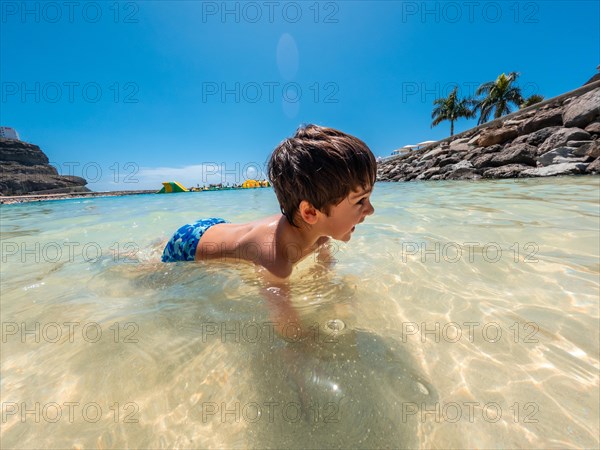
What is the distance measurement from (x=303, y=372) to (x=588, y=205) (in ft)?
16.3

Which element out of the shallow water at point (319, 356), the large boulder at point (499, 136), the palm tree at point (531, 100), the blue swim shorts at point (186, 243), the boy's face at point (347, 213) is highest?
the palm tree at point (531, 100)

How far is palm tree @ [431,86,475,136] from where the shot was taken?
34.8 meters

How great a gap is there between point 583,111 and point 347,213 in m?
14.0

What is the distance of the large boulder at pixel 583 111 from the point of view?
10.1m

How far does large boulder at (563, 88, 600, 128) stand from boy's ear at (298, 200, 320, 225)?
14003mm

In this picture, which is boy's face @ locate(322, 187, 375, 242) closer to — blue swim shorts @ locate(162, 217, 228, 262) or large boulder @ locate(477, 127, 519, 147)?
blue swim shorts @ locate(162, 217, 228, 262)

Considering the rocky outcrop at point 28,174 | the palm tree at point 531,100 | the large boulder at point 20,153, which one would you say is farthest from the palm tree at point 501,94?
the large boulder at point 20,153

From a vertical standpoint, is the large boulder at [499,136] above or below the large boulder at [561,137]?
above

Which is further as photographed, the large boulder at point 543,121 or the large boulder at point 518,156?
the large boulder at point 543,121

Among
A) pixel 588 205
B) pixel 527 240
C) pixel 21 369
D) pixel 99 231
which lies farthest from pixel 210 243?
pixel 588 205

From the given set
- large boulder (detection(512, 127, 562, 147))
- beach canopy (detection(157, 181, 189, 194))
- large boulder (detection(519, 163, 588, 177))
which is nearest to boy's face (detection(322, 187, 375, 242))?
large boulder (detection(519, 163, 588, 177))

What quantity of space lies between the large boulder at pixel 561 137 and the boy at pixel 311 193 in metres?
12.5

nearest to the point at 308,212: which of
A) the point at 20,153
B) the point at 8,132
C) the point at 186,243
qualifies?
the point at 186,243

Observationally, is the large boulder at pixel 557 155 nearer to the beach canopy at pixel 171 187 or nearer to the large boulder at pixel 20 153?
the beach canopy at pixel 171 187
